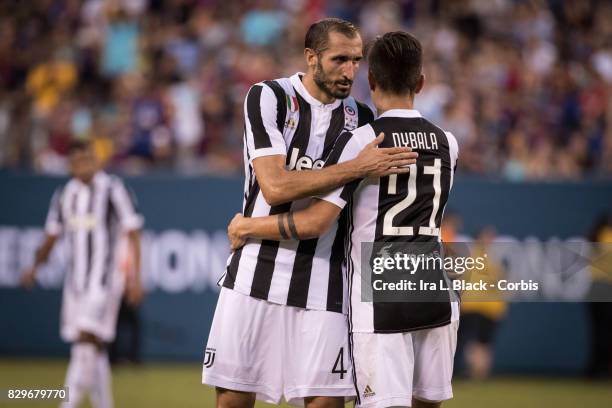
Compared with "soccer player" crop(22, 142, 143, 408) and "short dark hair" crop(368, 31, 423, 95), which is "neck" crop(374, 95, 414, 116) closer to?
"short dark hair" crop(368, 31, 423, 95)

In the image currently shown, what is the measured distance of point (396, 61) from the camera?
5.04m

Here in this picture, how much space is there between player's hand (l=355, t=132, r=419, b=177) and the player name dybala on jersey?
56 cm

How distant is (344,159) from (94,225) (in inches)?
191

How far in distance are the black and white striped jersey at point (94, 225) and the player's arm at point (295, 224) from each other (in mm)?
4170

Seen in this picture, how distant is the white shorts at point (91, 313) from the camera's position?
9.05 meters

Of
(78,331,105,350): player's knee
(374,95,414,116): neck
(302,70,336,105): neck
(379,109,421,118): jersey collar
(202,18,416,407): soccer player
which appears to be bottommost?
(78,331,105,350): player's knee

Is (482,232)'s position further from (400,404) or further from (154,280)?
(400,404)

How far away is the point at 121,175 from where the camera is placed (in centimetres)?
1345

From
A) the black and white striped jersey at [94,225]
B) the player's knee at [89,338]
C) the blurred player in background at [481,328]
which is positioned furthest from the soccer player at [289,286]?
the blurred player in background at [481,328]

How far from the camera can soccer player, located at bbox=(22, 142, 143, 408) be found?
9086 mm

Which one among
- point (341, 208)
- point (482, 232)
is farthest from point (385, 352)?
point (482, 232)

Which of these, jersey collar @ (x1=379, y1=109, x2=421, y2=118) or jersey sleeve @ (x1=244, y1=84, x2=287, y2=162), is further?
jersey sleeve @ (x1=244, y1=84, x2=287, y2=162)

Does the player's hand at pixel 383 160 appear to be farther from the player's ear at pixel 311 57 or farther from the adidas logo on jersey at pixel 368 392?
the adidas logo on jersey at pixel 368 392

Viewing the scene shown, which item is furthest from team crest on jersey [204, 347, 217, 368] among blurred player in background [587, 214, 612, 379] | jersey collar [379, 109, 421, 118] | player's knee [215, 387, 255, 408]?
blurred player in background [587, 214, 612, 379]
